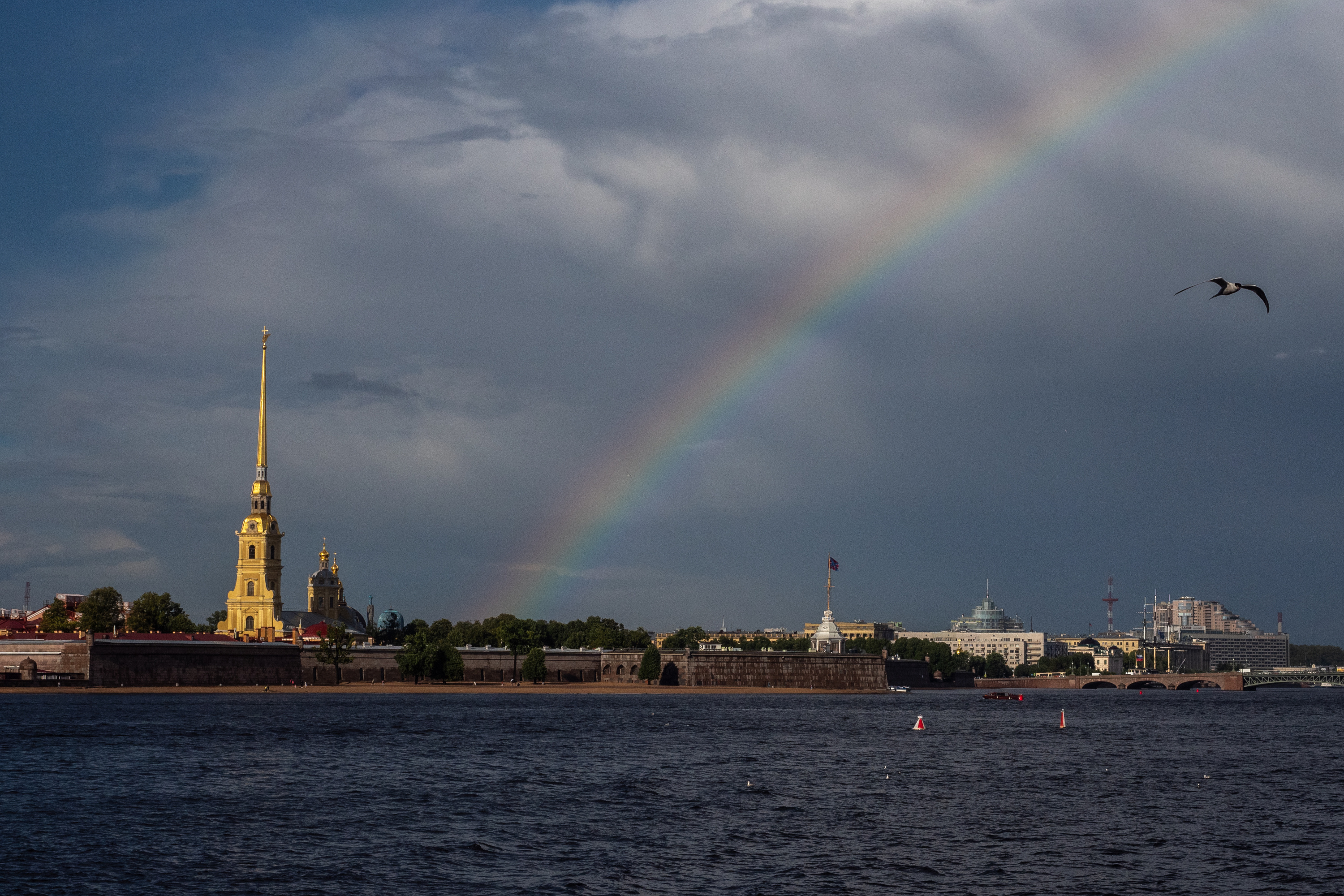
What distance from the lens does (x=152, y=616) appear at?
554 ft

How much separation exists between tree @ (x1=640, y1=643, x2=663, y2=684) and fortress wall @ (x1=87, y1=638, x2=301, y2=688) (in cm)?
4678

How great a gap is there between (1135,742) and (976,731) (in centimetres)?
1263

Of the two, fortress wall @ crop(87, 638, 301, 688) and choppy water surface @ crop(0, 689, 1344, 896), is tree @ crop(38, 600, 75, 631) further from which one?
choppy water surface @ crop(0, 689, 1344, 896)

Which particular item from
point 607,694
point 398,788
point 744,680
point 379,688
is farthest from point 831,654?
point 398,788

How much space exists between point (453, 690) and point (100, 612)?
39.8 metres

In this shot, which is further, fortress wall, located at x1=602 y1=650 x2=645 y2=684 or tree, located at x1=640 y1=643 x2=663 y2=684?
fortress wall, located at x1=602 y1=650 x2=645 y2=684

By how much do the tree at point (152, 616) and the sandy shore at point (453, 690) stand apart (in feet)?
65.1

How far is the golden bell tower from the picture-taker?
190m

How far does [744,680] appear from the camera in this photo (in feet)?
619

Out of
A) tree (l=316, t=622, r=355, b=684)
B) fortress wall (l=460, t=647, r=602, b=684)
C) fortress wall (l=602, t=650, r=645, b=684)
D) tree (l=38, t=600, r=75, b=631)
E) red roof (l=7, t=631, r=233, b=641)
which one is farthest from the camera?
fortress wall (l=602, t=650, r=645, b=684)

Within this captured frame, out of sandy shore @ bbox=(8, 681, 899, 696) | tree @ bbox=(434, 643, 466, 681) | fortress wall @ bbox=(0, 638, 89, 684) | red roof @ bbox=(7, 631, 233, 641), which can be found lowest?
sandy shore @ bbox=(8, 681, 899, 696)

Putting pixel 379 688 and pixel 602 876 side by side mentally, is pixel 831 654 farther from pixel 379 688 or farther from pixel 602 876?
pixel 602 876

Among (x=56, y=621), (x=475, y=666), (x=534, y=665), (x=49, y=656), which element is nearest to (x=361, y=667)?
(x=475, y=666)

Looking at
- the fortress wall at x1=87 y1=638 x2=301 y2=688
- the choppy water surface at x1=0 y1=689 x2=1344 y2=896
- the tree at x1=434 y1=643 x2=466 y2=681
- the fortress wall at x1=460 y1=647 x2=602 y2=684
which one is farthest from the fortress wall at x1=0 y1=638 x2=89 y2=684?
the fortress wall at x1=460 y1=647 x2=602 y2=684
